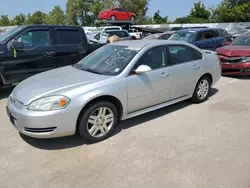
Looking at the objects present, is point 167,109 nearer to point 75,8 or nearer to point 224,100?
point 224,100

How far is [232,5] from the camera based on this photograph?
3606 cm

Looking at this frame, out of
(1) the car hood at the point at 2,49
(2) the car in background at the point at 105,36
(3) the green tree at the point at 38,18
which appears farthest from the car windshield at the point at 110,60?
(3) the green tree at the point at 38,18

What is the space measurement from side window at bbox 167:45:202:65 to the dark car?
3115 millimetres

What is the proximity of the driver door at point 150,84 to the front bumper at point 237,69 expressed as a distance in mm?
4081

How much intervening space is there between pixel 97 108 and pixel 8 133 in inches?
66.5

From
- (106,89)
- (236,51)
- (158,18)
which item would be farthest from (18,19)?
(106,89)

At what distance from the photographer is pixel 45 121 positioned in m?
3.15

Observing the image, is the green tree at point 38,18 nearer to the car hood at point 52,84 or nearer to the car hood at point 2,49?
the car hood at point 2,49

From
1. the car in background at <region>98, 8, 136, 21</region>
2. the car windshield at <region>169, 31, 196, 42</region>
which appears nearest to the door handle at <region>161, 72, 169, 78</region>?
the car windshield at <region>169, 31, 196, 42</region>

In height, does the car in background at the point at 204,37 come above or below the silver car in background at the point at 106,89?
above

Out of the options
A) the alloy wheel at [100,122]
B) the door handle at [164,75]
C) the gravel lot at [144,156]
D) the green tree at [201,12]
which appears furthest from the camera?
the green tree at [201,12]

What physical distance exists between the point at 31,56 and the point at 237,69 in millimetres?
6089

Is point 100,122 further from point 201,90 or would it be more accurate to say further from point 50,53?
point 50,53

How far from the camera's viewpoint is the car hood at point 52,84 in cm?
333
